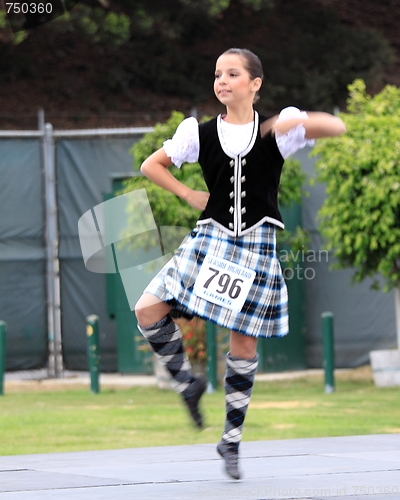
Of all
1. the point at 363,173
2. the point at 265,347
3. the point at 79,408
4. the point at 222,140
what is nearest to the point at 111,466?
the point at 222,140

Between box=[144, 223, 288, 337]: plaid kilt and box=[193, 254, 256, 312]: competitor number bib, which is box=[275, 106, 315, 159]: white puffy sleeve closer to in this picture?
box=[144, 223, 288, 337]: plaid kilt

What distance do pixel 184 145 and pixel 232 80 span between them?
0.99ft

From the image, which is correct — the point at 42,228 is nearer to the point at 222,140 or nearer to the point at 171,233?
the point at 171,233

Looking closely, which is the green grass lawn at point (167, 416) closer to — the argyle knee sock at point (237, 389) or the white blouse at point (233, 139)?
the argyle knee sock at point (237, 389)

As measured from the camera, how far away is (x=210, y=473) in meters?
3.40

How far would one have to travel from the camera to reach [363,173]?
8.49 metres

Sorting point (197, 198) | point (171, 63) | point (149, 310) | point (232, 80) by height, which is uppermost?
point (171, 63)

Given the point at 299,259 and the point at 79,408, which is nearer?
the point at 79,408

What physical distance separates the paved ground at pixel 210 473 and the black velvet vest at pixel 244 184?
943 mm

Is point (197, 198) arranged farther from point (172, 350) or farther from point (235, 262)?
point (172, 350)

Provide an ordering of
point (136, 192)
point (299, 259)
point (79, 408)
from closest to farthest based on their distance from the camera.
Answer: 1. point (79, 408)
2. point (136, 192)
3. point (299, 259)

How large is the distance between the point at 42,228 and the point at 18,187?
1.86ft

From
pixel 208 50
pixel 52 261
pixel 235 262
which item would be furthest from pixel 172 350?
pixel 208 50

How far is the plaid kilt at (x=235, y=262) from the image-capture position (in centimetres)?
316
